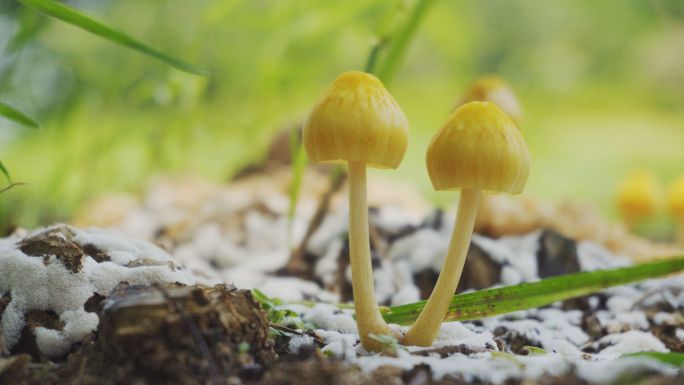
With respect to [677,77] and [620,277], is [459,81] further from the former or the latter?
[620,277]

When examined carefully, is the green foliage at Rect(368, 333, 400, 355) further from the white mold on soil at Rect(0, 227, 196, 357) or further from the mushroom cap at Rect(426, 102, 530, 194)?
the white mold on soil at Rect(0, 227, 196, 357)

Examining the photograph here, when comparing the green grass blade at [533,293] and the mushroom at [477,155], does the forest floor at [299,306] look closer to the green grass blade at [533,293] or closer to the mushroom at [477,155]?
the green grass blade at [533,293]

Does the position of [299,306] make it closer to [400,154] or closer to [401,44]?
[400,154]

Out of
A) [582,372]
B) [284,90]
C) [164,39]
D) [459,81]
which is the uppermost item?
[459,81]

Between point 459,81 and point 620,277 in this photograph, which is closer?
point 620,277

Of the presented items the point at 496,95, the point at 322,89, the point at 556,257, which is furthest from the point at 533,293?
the point at 322,89

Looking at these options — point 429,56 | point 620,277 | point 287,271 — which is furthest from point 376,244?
point 429,56

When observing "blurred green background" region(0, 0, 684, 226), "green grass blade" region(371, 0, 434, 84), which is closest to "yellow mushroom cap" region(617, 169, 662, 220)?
"blurred green background" region(0, 0, 684, 226)
